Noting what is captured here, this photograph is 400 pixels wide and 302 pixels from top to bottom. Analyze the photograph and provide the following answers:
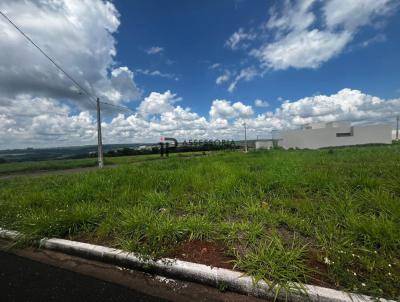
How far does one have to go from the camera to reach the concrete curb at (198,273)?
1.68m

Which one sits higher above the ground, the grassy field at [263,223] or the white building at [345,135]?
the white building at [345,135]

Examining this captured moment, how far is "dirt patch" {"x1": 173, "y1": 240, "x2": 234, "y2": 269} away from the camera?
2.18 m

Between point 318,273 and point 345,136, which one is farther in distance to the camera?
point 345,136

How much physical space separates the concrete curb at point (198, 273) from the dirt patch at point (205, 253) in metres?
0.12

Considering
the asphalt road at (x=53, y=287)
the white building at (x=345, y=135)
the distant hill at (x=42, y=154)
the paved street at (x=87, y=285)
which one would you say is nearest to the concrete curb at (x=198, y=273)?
the paved street at (x=87, y=285)

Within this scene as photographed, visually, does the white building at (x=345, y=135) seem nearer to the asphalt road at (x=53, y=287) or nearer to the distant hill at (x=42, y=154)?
the distant hill at (x=42, y=154)

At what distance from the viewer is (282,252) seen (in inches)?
84.1

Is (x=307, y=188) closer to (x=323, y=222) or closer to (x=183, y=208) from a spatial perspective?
(x=323, y=222)

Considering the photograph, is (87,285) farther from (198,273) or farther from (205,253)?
(205,253)

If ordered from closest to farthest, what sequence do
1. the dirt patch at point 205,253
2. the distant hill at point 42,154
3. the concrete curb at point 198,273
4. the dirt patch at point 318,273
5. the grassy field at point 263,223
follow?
the concrete curb at point 198,273
the dirt patch at point 318,273
the grassy field at point 263,223
the dirt patch at point 205,253
the distant hill at point 42,154

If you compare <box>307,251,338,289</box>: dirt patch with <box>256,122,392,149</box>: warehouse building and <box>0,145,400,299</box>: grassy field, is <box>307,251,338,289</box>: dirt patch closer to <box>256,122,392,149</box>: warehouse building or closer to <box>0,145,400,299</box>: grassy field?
<box>0,145,400,299</box>: grassy field

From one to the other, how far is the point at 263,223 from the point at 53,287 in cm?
265

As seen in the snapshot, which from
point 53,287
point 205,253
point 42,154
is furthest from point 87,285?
point 42,154

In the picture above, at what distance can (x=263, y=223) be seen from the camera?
2.93 m
